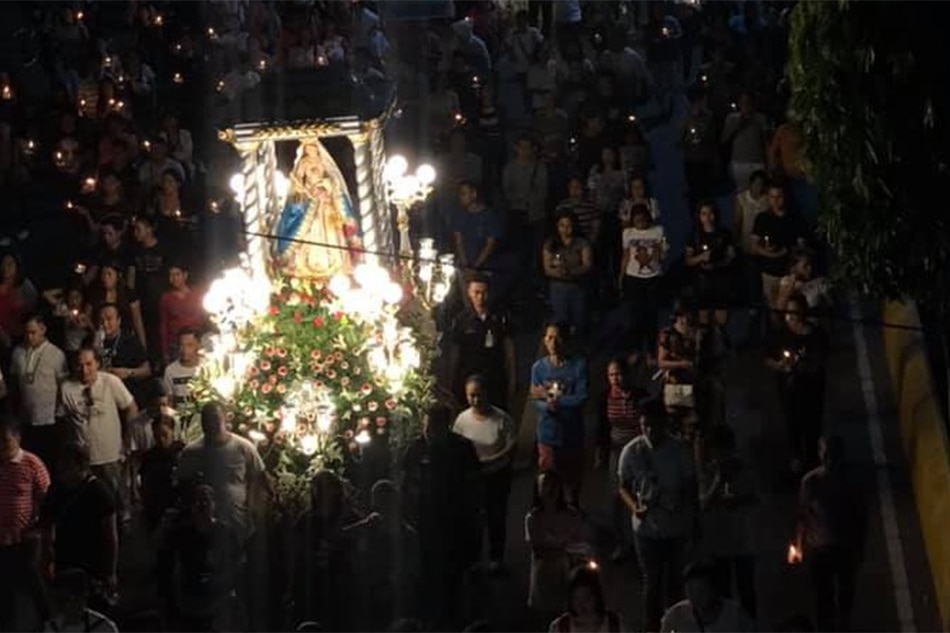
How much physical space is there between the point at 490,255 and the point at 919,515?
15.9 ft

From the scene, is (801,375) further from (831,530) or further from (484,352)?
(831,530)

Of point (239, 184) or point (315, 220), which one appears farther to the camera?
point (239, 184)

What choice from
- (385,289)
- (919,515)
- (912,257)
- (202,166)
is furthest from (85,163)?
(912,257)

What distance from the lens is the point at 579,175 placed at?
860 inches

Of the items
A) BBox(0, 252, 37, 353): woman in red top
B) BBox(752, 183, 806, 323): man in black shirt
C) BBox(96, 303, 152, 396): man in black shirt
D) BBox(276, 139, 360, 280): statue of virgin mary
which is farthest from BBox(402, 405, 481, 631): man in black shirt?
BBox(0, 252, 37, 353): woman in red top

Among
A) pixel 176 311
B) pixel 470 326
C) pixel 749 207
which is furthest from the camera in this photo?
pixel 749 207

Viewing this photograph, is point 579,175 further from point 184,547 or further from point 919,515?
point 184,547

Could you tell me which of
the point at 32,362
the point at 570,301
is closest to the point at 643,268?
the point at 570,301

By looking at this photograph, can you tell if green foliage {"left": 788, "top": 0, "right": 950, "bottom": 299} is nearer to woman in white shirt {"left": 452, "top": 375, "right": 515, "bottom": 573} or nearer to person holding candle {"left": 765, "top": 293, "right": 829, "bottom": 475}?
woman in white shirt {"left": 452, "top": 375, "right": 515, "bottom": 573}

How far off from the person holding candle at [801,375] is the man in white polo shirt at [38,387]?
15.2ft

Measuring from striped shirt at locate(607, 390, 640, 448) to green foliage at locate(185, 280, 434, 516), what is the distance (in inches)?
52.3

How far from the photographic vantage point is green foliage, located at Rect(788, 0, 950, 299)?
1230 cm

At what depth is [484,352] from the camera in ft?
59.8

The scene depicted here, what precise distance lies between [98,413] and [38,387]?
81 centimetres
